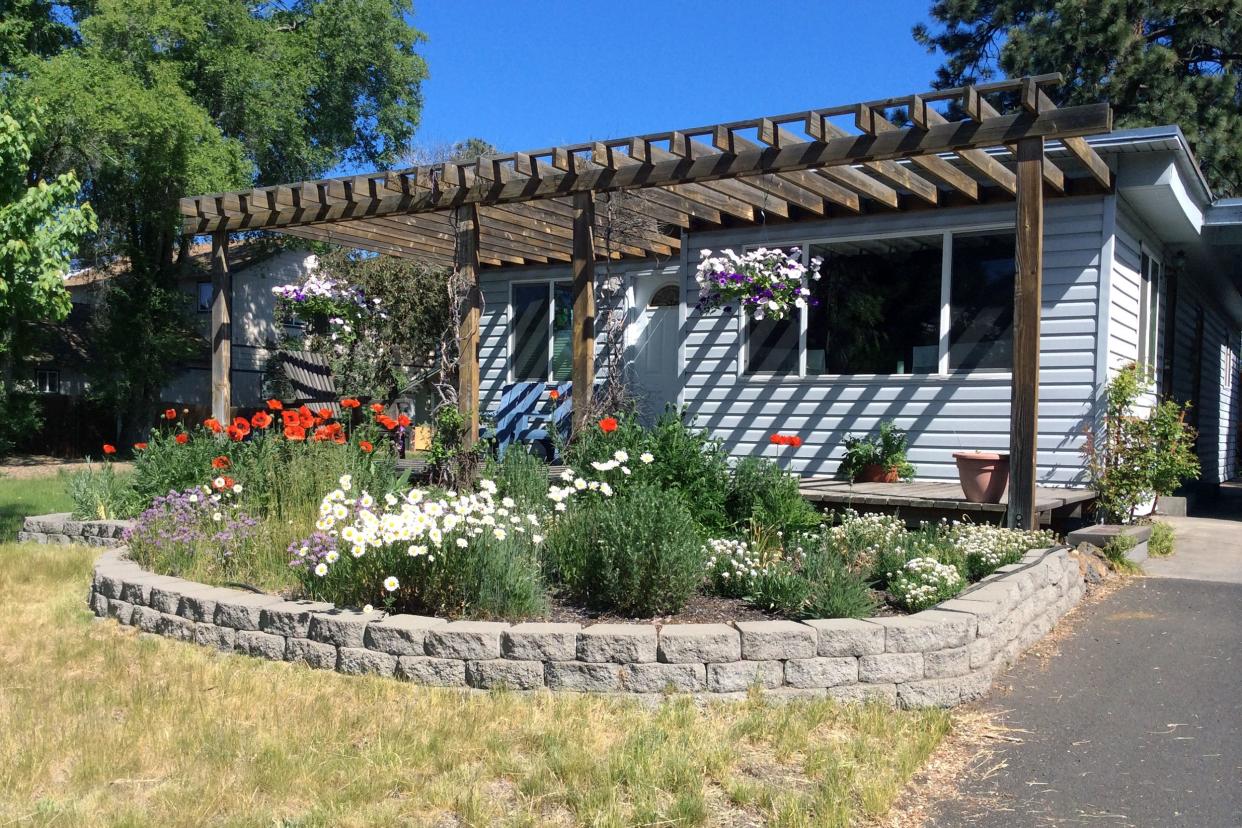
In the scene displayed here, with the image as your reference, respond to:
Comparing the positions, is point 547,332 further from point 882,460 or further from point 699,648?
point 699,648

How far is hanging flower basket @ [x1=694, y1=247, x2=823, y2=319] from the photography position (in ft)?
Answer: 28.8

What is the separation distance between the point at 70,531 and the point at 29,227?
97.8 inches

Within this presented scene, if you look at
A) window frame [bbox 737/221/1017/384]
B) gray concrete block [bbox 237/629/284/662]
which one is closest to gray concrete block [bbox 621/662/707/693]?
gray concrete block [bbox 237/629/284/662]

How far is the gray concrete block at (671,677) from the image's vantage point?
405cm

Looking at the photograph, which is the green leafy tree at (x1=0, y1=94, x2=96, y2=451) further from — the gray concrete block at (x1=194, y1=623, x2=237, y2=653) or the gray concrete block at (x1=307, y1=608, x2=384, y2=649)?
the gray concrete block at (x1=307, y1=608, x2=384, y2=649)

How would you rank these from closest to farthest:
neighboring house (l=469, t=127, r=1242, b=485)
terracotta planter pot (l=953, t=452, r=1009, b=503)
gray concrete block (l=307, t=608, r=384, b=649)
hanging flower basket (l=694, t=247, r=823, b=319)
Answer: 1. gray concrete block (l=307, t=608, r=384, b=649)
2. terracotta planter pot (l=953, t=452, r=1009, b=503)
3. neighboring house (l=469, t=127, r=1242, b=485)
4. hanging flower basket (l=694, t=247, r=823, b=319)

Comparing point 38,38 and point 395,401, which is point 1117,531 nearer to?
point 395,401

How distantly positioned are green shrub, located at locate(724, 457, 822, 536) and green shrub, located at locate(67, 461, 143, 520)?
4876 millimetres

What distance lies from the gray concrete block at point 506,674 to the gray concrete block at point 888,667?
1.40 metres

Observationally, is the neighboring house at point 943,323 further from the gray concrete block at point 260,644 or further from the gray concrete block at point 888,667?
the gray concrete block at point 260,644

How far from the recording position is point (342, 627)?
14.5 feet

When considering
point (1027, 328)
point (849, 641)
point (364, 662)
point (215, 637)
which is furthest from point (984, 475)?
point (215, 637)

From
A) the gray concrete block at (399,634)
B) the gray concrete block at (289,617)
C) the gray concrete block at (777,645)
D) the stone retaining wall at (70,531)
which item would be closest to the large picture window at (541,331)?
the stone retaining wall at (70,531)

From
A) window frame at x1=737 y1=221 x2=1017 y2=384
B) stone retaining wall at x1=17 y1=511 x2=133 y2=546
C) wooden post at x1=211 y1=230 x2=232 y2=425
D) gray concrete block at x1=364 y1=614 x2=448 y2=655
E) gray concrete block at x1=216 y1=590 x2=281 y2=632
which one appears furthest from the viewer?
wooden post at x1=211 y1=230 x2=232 y2=425
